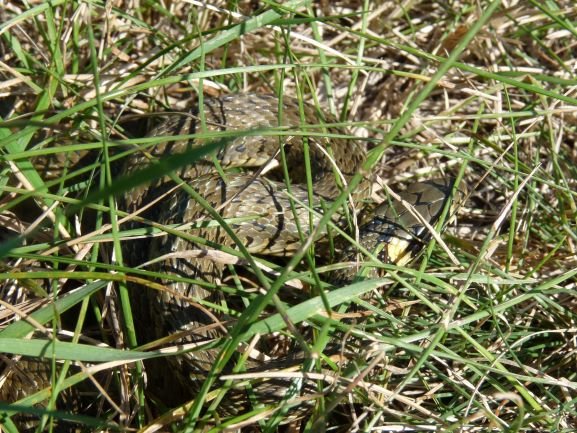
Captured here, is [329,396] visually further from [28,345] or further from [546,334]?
[546,334]

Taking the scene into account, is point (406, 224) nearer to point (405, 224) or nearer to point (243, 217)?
point (405, 224)

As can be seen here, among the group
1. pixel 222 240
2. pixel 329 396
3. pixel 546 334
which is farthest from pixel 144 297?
pixel 546 334

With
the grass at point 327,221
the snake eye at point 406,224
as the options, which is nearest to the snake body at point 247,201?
the snake eye at point 406,224

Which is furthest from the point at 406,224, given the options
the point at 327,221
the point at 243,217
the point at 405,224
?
the point at 327,221

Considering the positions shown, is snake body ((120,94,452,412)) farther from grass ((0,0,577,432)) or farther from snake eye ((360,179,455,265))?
grass ((0,0,577,432))

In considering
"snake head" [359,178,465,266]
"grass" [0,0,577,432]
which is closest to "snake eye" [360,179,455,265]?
"snake head" [359,178,465,266]

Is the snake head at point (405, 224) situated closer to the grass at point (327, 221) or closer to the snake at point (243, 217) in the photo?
the snake at point (243, 217)
